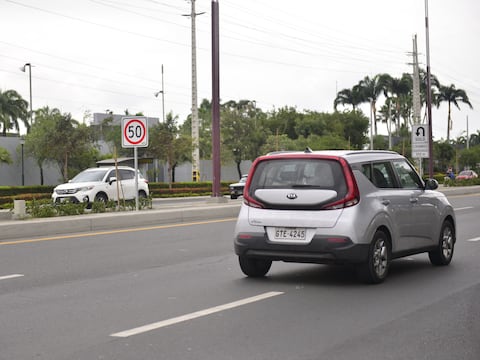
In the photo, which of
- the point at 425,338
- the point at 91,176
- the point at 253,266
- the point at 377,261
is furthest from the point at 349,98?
the point at 425,338

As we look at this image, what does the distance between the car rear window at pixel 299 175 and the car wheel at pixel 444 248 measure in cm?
258

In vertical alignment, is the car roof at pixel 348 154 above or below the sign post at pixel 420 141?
below

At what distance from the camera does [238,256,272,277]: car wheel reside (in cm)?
1002

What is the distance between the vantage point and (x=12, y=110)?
7506 cm

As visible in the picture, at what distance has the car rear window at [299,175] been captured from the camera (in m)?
9.40

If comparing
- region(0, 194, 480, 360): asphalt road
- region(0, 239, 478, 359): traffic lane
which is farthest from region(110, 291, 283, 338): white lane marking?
region(0, 239, 478, 359): traffic lane

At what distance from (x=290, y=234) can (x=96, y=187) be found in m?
20.1

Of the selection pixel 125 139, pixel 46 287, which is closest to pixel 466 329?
pixel 46 287

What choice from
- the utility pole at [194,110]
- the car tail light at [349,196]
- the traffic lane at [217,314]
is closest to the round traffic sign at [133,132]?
the traffic lane at [217,314]

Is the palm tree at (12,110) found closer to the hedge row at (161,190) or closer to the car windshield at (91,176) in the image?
the hedge row at (161,190)

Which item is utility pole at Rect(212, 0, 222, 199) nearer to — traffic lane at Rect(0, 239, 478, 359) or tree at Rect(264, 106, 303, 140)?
traffic lane at Rect(0, 239, 478, 359)

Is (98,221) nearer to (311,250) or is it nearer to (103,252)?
(103,252)

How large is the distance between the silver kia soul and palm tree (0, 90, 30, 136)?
68109 millimetres

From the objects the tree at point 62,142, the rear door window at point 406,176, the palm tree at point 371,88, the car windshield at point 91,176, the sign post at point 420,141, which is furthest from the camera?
the palm tree at point 371,88
